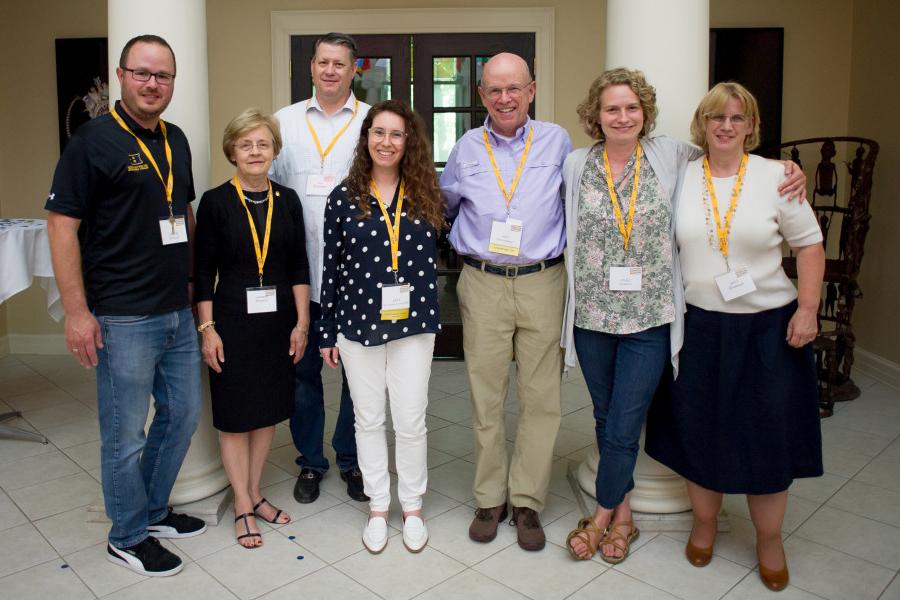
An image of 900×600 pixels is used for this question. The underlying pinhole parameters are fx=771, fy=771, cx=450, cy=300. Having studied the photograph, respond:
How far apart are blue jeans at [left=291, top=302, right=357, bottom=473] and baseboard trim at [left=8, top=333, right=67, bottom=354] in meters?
3.49

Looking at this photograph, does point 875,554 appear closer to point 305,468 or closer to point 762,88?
point 305,468

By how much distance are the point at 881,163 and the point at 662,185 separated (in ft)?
10.9

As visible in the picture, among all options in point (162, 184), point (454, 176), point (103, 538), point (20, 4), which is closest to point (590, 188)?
point (454, 176)

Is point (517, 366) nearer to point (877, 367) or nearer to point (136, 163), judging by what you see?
point (136, 163)

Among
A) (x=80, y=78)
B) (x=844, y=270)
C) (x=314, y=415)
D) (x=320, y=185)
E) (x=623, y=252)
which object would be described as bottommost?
(x=314, y=415)

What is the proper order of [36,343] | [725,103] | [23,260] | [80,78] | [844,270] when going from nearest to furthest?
[725,103] → [23,260] → [844,270] → [80,78] → [36,343]

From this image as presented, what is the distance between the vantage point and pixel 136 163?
242cm

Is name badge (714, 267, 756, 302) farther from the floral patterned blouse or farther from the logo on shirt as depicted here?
the logo on shirt

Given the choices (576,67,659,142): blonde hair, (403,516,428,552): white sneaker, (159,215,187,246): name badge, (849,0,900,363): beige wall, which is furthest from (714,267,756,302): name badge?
(849,0,900,363): beige wall

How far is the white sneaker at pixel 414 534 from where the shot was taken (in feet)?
8.98

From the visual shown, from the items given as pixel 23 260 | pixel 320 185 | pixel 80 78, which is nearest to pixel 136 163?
pixel 320 185

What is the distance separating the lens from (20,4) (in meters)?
5.64

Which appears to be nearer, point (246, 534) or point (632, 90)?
point (632, 90)

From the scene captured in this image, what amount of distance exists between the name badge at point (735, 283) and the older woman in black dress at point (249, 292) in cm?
145
